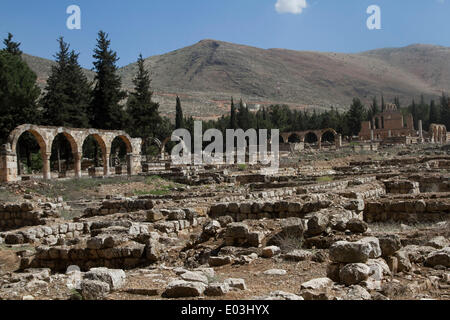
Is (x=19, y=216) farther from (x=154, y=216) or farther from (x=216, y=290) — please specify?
(x=216, y=290)

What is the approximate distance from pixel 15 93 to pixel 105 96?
938 cm

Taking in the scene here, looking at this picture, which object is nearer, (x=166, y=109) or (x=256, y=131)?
(x=256, y=131)

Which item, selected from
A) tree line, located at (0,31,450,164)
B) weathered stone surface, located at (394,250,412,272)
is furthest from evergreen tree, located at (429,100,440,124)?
weathered stone surface, located at (394,250,412,272)

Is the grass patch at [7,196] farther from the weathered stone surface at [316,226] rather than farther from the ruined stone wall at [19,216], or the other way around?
the weathered stone surface at [316,226]

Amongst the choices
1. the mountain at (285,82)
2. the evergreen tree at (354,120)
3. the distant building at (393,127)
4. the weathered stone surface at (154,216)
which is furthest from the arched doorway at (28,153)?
the mountain at (285,82)

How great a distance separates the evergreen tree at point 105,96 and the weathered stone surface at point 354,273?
3629cm

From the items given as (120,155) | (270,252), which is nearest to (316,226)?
(270,252)

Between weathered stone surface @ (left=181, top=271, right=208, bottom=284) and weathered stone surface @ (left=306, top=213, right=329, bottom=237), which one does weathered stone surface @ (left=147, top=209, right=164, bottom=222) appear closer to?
weathered stone surface @ (left=306, top=213, right=329, bottom=237)

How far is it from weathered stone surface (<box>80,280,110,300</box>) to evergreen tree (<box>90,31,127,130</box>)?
35512 mm
